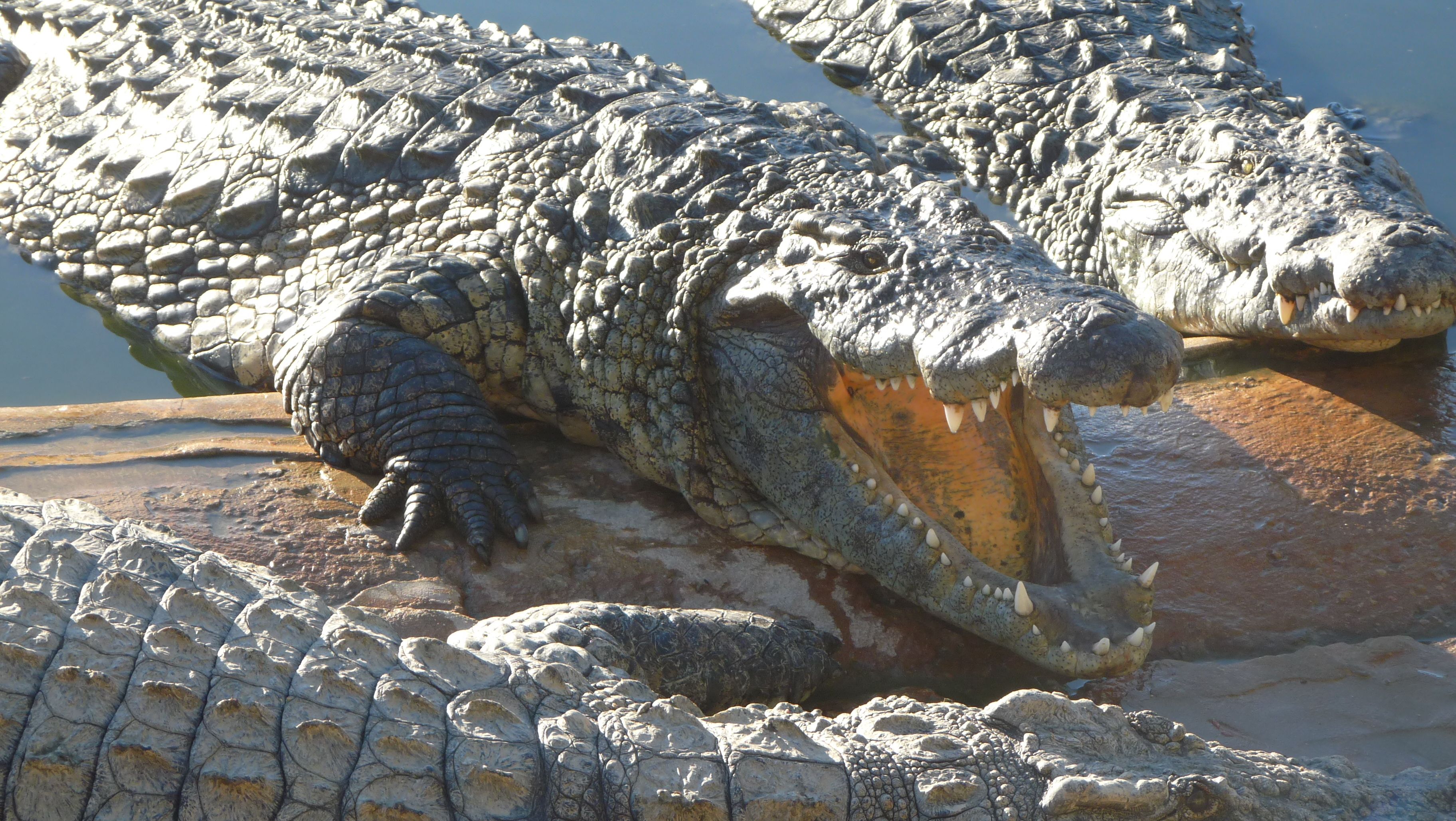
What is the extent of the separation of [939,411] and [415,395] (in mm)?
1503

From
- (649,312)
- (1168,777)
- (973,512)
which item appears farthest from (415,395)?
(1168,777)

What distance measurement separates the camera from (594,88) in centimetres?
466

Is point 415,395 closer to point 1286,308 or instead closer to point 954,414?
point 954,414

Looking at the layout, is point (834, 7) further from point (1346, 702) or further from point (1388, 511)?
point (1346, 702)

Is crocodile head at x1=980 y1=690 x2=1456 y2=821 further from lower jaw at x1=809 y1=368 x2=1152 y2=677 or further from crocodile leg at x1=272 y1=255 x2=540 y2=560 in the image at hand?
crocodile leg at x1=272 y1=255 x2=540 y2=560

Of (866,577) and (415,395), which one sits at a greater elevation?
(415,395)

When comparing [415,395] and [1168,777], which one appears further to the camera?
[415,395]

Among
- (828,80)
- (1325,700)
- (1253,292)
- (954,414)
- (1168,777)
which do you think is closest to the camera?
(1168,777)

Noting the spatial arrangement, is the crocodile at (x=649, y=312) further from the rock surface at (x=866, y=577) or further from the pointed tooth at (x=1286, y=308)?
the pointed tooth at (x=1286, y=308)

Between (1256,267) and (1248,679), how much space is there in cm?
196

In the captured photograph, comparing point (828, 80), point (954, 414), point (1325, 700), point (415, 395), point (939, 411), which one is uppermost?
point (828, 80)

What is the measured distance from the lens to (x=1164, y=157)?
229 inches

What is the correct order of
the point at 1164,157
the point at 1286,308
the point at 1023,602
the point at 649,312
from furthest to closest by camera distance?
the point at 1164,157 < the point at 1286,308 < the point at 649,312 < the point at 1023,602

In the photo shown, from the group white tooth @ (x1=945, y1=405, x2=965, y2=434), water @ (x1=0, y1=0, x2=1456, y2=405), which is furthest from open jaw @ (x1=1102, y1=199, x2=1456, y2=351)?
white tooth @ (x1=945, y1=405, x2=965, y2=434)
